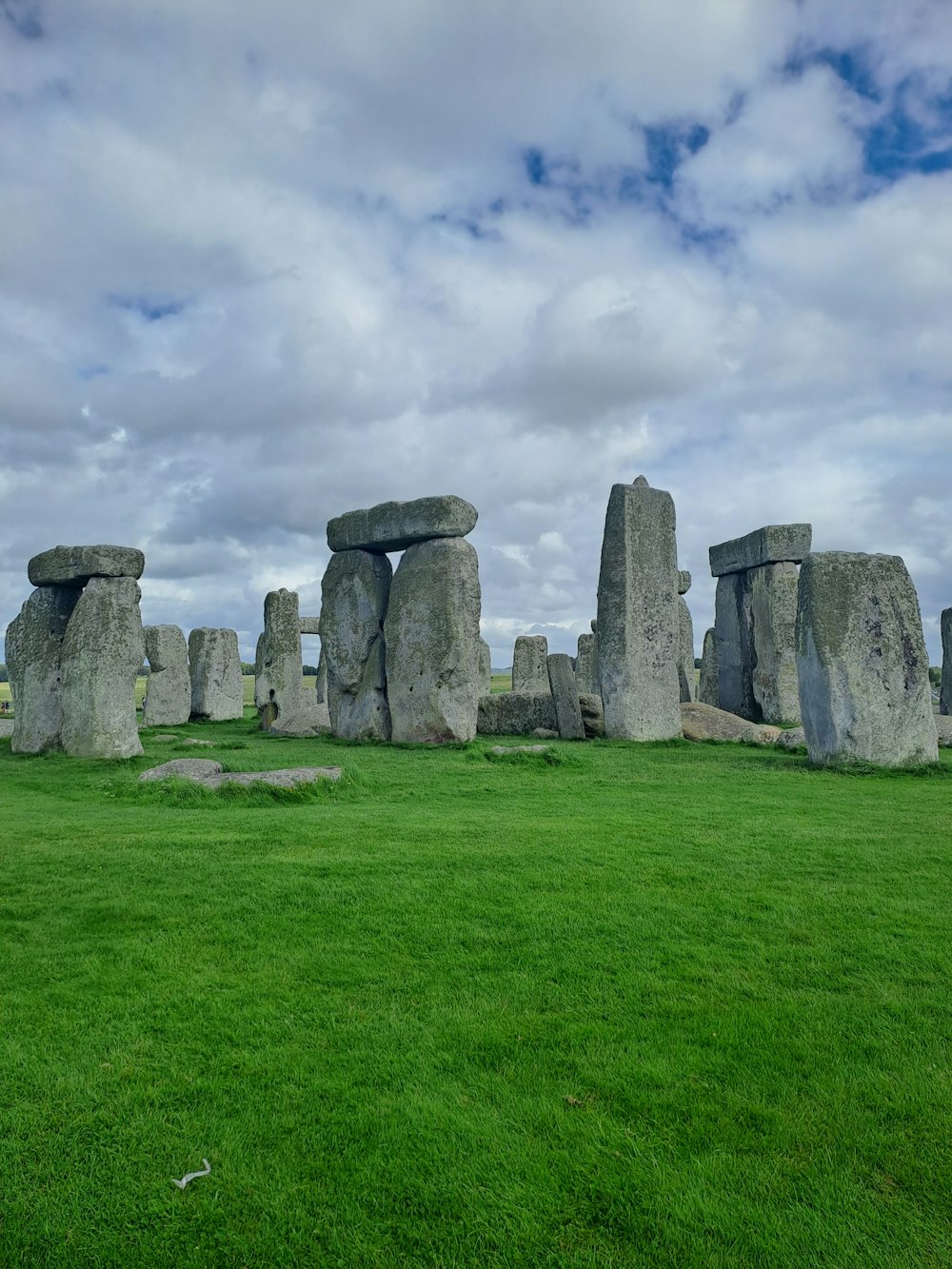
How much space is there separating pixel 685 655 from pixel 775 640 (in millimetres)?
5085

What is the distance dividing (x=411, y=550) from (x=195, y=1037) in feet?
36.4

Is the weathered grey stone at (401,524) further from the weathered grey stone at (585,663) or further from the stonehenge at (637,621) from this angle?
the weathered grey stone at (585,663)

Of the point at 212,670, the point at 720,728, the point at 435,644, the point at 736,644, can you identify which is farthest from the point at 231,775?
the point at 212,670

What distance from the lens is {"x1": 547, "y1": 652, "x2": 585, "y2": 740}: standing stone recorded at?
13.7 meters

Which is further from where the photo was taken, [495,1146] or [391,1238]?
[495,1146]

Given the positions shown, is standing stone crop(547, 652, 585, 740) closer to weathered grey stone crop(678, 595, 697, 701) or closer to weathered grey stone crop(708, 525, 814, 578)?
weathered grey stone crop(708, 525, 814, 578)

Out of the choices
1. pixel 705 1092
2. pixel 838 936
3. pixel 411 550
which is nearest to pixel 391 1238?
pixel 705 1092

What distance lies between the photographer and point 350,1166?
2344 mm

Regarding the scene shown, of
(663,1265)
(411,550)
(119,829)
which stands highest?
(411,550)

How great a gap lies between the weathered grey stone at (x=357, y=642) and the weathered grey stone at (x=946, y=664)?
427 inches

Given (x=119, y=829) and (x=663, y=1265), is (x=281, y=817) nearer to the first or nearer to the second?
(x=119, y=829)

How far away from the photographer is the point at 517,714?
15008 mm

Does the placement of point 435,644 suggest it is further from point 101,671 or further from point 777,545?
point 777,545

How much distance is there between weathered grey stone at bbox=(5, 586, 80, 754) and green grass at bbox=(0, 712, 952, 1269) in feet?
21.5
